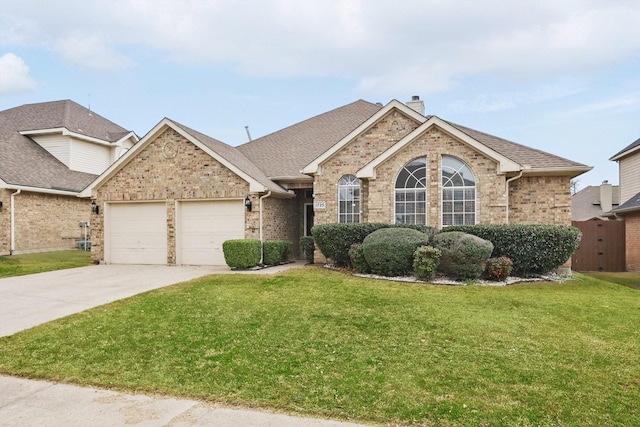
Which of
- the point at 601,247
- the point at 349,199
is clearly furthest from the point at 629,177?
the point at 349,199

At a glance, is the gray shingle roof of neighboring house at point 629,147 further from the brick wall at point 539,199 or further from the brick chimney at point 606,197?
the brick wall at point 539,199

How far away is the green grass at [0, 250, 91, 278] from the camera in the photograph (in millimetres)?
13308

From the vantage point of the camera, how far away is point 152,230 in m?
15.7

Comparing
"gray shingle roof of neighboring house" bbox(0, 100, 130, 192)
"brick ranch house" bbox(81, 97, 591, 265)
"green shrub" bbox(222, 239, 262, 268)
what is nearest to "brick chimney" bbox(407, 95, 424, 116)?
"brick ranch house" bbox(81, 97, 591, 265)

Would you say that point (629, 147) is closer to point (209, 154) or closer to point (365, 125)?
point (365, 125)

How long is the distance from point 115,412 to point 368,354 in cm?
289

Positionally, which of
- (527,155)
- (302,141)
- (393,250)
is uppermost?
(302,141)

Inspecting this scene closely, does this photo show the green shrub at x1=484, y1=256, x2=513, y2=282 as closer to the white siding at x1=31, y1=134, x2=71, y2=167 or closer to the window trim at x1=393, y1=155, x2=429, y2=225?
the window trim at x1=393, y1=155, x2=429, y2=225

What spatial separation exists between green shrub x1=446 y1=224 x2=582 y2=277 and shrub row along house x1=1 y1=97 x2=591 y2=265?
44.4 inches

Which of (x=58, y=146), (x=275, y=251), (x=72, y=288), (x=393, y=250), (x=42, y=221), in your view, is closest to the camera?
(x=72, y=288)

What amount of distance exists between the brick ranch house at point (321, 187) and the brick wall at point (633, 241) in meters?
4.88

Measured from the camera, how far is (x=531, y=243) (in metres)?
11.6

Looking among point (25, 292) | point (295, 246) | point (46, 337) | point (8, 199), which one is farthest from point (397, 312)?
point (8, 199)

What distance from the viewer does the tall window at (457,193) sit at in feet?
42.8
